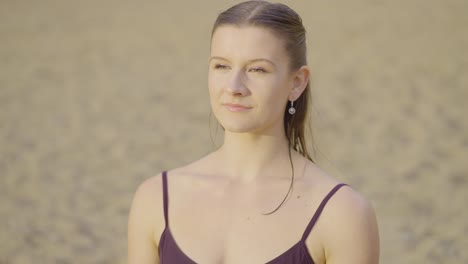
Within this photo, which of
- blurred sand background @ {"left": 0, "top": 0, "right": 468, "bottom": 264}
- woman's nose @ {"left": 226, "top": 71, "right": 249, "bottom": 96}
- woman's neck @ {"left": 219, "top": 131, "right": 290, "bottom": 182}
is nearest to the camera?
woman's nose @ {"left": 226, "top": 71, "right": 249, "bottom": 96}

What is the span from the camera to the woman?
2219 millimetres

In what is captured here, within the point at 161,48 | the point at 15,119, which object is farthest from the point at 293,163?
the point at 161,48

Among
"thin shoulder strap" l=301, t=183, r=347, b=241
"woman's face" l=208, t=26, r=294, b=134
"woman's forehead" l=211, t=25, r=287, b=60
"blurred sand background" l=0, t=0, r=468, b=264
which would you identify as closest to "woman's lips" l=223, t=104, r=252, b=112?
"woman's face" l=208, t=26, r=294, b=134

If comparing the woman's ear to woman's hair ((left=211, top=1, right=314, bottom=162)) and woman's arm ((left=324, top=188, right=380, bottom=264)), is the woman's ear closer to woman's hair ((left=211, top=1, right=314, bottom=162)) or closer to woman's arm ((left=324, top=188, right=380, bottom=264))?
woman's hair ((left=211, top=1, right=314, bottom=162))

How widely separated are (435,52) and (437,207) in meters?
3.73

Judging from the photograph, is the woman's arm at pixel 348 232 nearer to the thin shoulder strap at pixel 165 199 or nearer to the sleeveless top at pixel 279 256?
the sleeveless top at pixel 279 256

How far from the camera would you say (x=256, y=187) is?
2328mm

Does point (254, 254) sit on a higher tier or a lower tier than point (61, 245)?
higher

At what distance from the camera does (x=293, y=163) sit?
235cm

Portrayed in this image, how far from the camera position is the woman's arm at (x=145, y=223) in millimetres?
2363

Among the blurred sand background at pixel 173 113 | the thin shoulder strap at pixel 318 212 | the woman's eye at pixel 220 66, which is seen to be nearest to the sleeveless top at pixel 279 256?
the thin shoulder strap at pixel 318 212

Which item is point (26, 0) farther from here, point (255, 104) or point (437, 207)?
point (255, 104)

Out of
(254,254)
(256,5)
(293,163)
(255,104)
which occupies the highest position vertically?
(256,5)

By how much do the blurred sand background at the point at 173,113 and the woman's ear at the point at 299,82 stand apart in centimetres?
324
